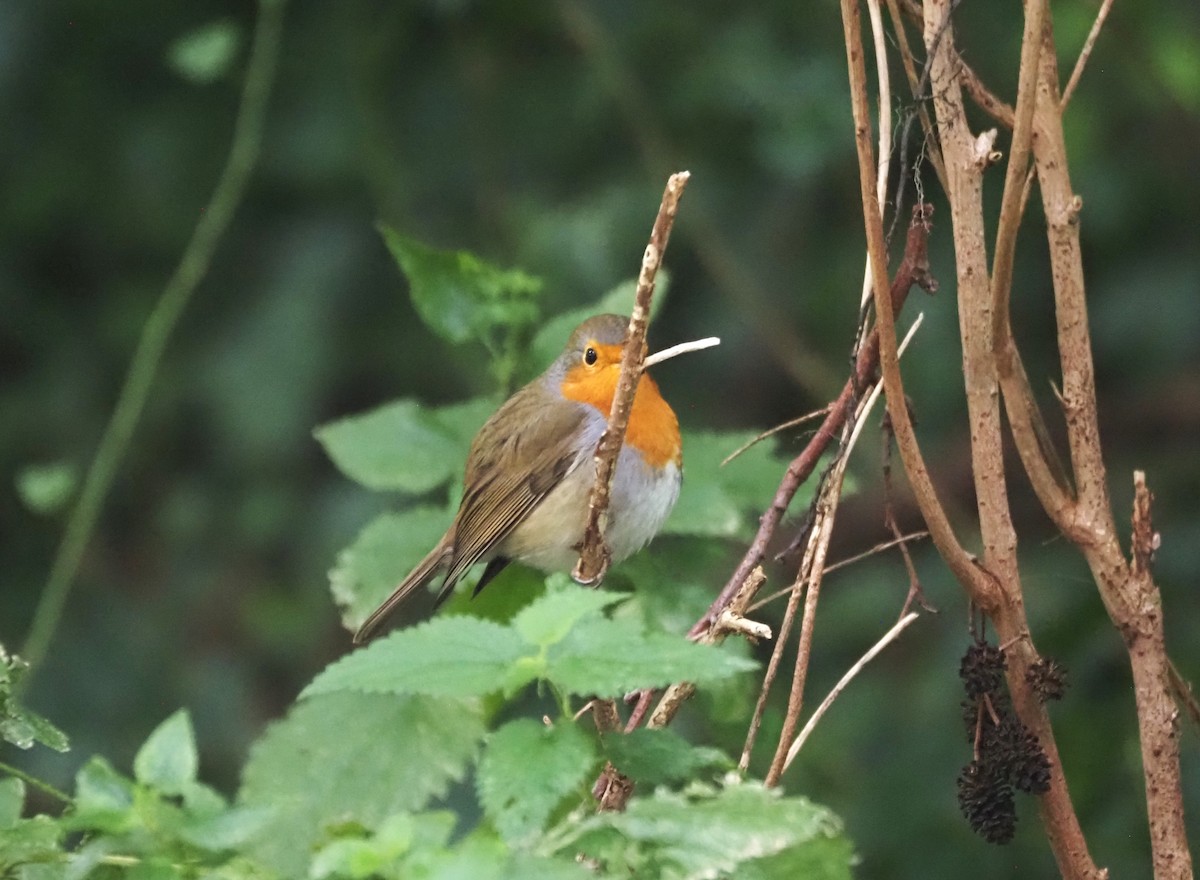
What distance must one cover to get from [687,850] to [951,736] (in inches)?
107

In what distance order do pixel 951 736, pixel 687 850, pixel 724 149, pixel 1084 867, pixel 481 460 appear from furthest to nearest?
pixel 724 149 < pixel 951 736 < pixel 481 460 < pixel 1084 867 < pixel 687 850

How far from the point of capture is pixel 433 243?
4.32 meters

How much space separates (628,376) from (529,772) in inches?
16.8

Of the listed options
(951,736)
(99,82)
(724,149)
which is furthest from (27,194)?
(951,736)

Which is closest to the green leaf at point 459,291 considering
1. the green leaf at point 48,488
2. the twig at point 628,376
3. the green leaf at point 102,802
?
the twig at point 628,376

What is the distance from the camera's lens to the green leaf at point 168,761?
110 cm

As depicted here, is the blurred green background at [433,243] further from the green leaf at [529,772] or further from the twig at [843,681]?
the green leaf at [529,772]

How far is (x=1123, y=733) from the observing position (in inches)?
114

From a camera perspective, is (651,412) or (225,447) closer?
(651,412)

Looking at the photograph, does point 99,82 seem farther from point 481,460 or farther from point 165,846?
point 165,846

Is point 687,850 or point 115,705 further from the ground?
point 115,705

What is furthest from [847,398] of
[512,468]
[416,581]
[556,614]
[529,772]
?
[512,468]

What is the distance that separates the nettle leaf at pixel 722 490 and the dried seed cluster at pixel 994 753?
67cm

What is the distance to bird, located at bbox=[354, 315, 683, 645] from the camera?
2.54 m
